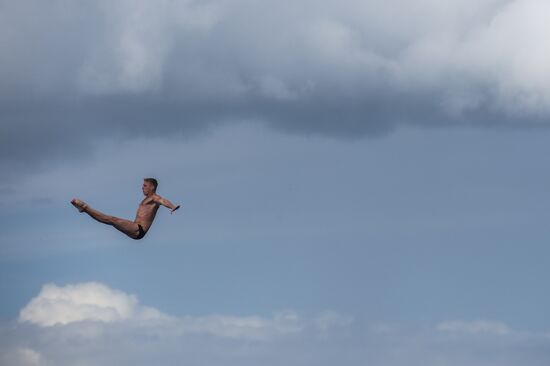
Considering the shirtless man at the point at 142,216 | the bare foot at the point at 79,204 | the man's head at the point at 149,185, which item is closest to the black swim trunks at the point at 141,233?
the shirtless man at the point at 142,216

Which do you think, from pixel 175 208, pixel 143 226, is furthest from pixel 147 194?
pixel 175 208

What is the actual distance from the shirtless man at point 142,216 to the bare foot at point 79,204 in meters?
2.57

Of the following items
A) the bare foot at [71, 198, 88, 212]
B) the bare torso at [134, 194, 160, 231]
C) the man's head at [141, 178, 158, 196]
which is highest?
the man's head at [141, 178, 158, 196]

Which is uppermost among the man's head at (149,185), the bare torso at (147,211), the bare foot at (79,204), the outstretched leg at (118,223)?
the man's head at (149,185)

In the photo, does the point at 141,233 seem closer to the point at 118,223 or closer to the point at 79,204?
the point at 118,223

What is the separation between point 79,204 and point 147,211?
24.3 ft

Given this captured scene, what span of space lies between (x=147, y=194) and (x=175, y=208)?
810 cm

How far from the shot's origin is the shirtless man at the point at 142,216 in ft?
266

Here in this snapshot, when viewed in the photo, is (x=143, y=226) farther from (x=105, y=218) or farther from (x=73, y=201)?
(x=73, y=201)

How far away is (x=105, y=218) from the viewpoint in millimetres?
81375

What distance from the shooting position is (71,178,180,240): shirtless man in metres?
81.2

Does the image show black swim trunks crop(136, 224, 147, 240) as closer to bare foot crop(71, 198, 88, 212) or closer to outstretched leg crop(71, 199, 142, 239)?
outstretched leg crop(71, 199, 142, 239)

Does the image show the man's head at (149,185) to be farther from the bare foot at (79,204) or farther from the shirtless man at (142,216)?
the bare foot at (79,204)

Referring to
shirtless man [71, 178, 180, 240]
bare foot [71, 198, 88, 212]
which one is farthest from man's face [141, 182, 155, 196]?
bare foot [71, 198, 88, 212]
